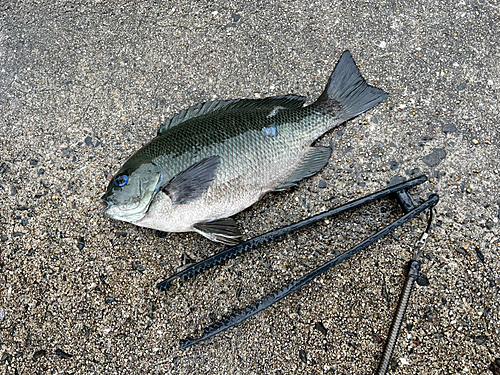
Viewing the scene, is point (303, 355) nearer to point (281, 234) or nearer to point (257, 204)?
point (281, 234)

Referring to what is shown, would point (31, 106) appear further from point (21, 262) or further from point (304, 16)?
point (304, 16)

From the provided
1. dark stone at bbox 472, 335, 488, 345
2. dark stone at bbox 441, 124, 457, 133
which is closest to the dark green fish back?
dark stone at bbox 441, 124, 457, 133

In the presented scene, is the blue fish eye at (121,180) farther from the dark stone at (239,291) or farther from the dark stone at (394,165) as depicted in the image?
the dark stone at (394,165)

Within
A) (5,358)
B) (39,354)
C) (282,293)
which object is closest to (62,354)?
(39,354)

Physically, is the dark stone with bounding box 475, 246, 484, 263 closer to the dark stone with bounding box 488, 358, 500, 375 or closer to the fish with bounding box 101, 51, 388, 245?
the dark stone with bounding box 488, 358, 500, 375

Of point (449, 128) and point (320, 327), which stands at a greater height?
point (449, 128)

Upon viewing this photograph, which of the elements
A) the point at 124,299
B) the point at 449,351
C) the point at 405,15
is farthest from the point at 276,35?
the point at 449,351

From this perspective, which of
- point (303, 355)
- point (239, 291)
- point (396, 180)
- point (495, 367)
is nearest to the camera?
point (495, 367)
